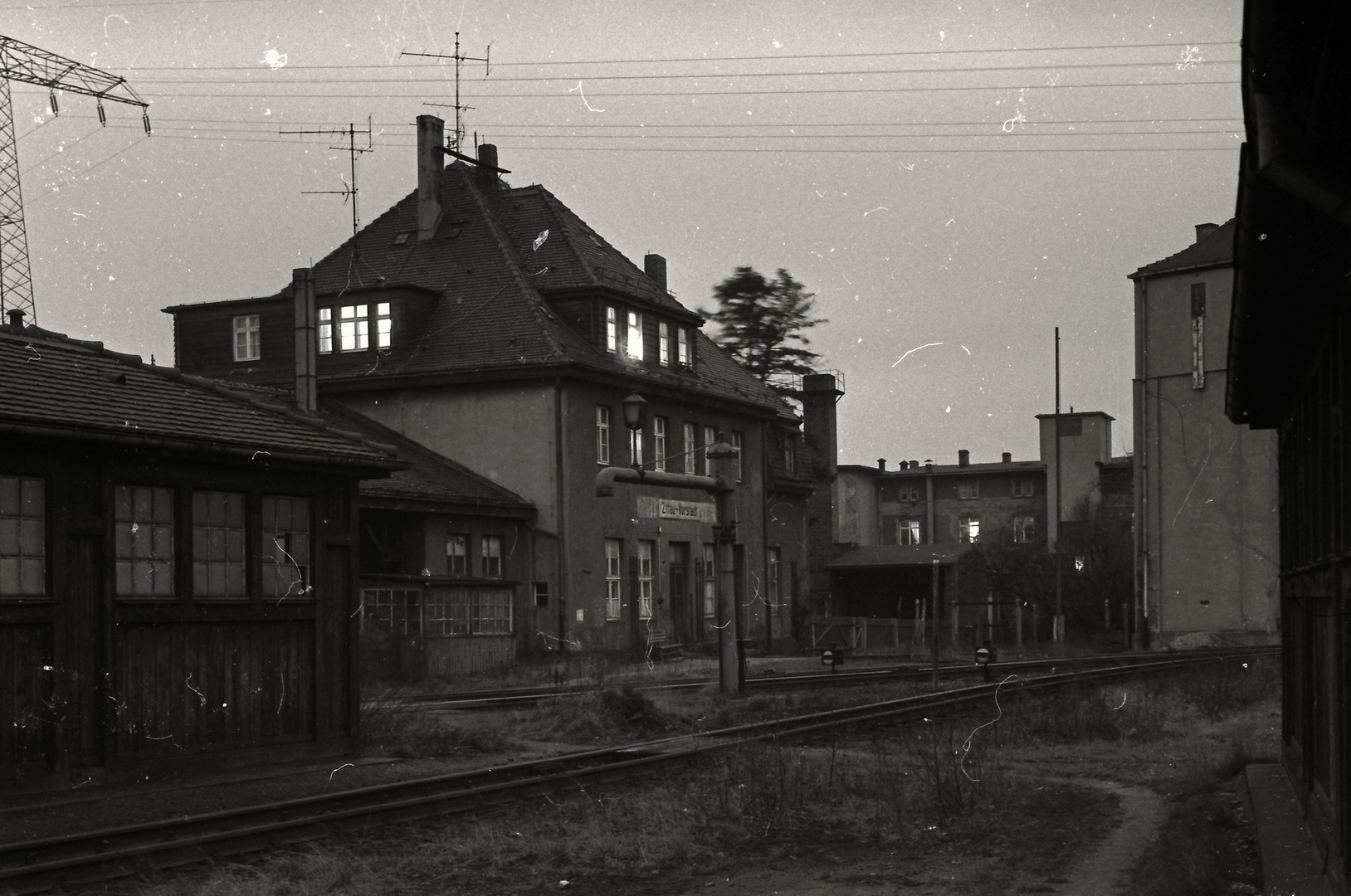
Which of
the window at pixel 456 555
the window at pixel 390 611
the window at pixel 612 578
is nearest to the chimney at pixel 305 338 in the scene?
the window at pixel 390 611

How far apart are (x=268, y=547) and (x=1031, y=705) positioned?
11.4 metres

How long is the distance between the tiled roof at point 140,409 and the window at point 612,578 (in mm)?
21660

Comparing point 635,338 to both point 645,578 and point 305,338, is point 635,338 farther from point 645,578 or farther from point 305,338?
point 305,338

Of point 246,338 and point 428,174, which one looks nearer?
point 246,338

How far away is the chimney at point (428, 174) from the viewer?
43.9 metres

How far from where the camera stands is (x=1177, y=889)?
9.06m

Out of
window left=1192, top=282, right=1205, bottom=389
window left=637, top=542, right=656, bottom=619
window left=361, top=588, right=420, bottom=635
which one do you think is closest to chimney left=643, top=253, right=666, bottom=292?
window left=637, top=542, right=656, bottom=619

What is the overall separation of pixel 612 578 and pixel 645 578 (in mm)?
1660

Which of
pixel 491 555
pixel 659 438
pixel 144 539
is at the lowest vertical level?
pixel 491 555

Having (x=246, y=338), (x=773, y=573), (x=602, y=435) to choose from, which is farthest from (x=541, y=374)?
(x=773, y=573)

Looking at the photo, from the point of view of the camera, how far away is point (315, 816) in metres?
12.6

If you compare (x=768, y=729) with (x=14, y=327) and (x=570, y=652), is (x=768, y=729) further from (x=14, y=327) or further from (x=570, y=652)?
(x=570, y=652)

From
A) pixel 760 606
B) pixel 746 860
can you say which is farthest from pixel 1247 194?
pixel 760 606

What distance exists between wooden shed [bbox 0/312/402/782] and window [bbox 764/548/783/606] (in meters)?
30.2
